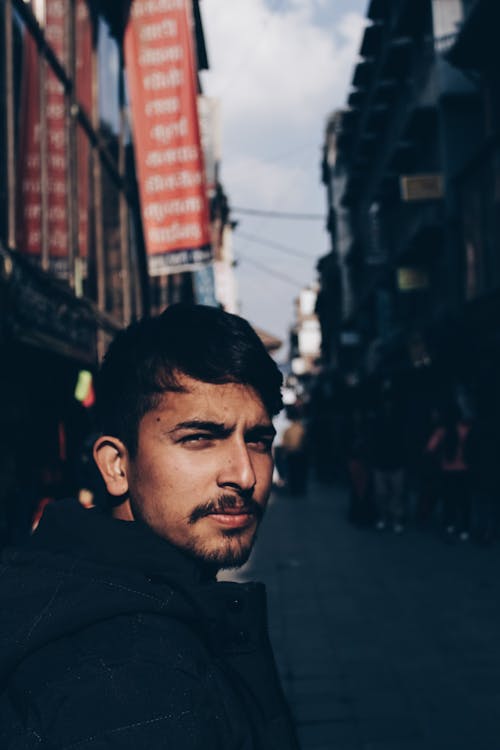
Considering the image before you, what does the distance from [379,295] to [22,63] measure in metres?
26.2

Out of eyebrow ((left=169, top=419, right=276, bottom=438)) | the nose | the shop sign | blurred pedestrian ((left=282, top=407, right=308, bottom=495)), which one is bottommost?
blurred pedestrian ((left=282, top=407, right=308, bottom=495))

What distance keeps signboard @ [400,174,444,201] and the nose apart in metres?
20.9

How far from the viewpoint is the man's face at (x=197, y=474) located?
1.44 meters

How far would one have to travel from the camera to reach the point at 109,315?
41.6 ft

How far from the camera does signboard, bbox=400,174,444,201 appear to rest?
2156 centimetres

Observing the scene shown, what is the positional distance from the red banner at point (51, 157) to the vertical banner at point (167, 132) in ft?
2.75

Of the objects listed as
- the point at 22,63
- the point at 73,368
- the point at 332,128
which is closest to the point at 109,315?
the point at 73,368

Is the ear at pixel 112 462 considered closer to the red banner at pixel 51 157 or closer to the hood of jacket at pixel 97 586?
the hood of jacket at pixel 97 586

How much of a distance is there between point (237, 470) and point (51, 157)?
8.27m

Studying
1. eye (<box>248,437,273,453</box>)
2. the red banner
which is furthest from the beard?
the red banner

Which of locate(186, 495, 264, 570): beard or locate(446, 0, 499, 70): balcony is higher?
locate(446, 0, 499, 70): balcony

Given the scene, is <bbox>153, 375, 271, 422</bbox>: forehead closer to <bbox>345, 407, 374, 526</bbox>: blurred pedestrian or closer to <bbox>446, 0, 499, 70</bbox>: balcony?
<bbox>345, 407, 374, 526</bbox>: blurred pedestrian

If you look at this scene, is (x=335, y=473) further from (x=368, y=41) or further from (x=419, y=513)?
(x=368, y=41)

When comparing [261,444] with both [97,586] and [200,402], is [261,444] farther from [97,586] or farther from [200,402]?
[97,586]
